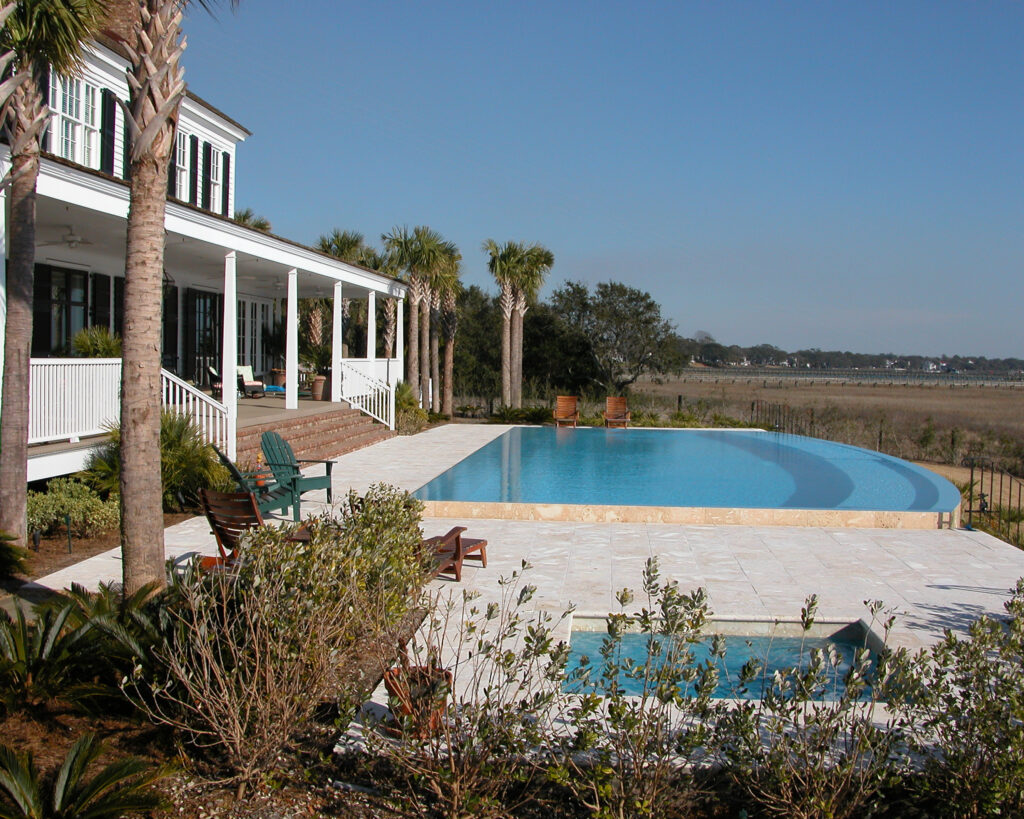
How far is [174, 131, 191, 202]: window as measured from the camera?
17.1 m

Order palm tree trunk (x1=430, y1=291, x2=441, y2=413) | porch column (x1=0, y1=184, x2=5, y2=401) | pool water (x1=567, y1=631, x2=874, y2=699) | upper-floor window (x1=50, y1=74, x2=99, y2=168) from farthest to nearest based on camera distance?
palm tree trunk (x1=430, y1=291, x2=441, y2=413) → upper-floor window (x1=50, y1=74, x2=99, y2=168) → porch column (x1=0, y1=184, x2=5, y2=401) → pool water (x1=567, y1=631, x2=874, y2=699)

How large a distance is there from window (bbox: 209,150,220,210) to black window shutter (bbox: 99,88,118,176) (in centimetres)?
361

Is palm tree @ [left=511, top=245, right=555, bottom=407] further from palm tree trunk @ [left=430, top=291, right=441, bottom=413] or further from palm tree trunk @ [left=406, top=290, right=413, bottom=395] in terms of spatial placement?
palm tree trunk @ [left=406, top=290, right=413, bottom=395]

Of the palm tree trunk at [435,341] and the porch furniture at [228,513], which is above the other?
the palm tree trunk at [435,341]

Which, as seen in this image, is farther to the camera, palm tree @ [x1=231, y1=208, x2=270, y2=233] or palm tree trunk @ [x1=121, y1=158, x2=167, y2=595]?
palm tree @ [x1=231, y1=208, x2=270, y2=233]

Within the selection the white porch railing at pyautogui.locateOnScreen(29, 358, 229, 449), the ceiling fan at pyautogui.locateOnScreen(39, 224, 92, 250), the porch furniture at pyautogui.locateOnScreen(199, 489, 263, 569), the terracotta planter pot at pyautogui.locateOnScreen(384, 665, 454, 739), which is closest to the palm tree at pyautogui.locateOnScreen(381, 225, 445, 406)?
the ceiling fan at pyautogui.locateOnScreen(39, 224, 92, 250)

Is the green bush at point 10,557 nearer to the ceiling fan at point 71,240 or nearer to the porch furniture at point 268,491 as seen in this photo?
the porch furniture at point 268,491

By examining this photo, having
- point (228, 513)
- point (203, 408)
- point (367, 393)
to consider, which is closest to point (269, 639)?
point (228, 513)

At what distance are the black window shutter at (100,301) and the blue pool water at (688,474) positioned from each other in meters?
7.49

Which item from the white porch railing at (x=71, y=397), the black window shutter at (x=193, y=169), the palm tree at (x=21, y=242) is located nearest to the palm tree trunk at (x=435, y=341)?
the black window shutter at (x=193, y=169)

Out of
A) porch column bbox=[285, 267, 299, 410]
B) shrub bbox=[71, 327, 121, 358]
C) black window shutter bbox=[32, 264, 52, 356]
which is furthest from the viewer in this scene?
porch column bbox=[285, 267, 299, 410]

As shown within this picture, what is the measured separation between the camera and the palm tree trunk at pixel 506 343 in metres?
28.1

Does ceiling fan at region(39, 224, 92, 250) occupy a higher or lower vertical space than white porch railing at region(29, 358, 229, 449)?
higher

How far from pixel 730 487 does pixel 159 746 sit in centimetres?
1150
